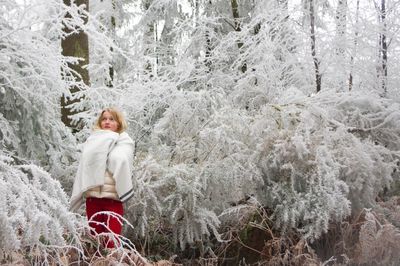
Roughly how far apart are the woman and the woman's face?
0.19 meters

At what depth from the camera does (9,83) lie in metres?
4.72

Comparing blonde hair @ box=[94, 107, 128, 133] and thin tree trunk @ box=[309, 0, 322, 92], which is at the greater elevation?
thin tree trunk @ box=[309, 0, 322, 92]

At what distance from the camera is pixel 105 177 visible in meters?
4.68

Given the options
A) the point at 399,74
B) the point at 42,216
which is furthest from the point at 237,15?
the point at 42,216

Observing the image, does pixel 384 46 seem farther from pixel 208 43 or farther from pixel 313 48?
pixel 208 43

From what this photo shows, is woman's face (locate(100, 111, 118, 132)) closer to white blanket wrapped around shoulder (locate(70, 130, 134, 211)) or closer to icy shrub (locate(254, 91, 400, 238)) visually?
white blanket wrapped around shoulder (locate(70, 130, 134, 211))

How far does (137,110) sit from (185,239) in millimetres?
2516

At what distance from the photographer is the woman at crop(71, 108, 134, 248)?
463 centimetres

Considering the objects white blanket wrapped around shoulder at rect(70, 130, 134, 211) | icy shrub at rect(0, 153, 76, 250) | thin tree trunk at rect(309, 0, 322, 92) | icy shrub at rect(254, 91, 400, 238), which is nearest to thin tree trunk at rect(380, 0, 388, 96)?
thin tree trunk at rect(309, 0, 322, 92)

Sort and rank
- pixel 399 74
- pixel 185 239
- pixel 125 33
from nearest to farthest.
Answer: pixel 185 239 < pixel 399 74 < pixel 125 33

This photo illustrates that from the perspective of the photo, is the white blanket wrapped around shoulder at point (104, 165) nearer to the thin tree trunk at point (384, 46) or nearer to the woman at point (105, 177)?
the woman at point (105, 177)

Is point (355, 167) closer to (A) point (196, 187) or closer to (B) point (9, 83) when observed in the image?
(A) point (196, 187)

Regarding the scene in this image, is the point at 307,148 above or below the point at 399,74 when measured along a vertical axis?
below

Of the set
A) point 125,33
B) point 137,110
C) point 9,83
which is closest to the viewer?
point 9,83
